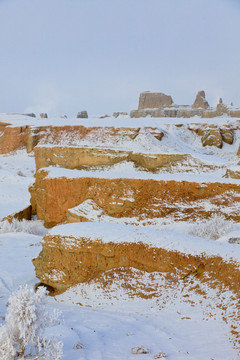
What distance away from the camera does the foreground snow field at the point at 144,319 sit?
143 inches

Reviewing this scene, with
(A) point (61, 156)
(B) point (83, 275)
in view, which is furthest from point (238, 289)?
(A) point (61, 156)

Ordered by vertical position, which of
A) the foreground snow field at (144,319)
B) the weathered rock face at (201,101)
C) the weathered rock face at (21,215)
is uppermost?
the weathered rock face at (201,101)

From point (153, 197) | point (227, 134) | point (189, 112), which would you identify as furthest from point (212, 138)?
point (189, 112)

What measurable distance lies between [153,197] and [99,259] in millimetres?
3375

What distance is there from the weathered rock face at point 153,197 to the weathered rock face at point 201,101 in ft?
181

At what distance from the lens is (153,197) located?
8531 mm

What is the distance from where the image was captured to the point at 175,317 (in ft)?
14.4

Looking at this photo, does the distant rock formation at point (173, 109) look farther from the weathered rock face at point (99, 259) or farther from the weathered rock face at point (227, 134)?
the weathered rock face at point (99, 259)

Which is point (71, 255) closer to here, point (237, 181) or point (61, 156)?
point (237, 181)

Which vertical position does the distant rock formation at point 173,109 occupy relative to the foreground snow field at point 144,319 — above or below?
above

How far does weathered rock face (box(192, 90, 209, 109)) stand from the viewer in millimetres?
60244

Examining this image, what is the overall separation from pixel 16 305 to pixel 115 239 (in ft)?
8.78

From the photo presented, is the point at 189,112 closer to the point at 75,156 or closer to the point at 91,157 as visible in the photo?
the point at 91,157

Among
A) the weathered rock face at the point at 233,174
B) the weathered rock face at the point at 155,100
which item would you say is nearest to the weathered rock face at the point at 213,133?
the weathered rock face at the point at 233,174
